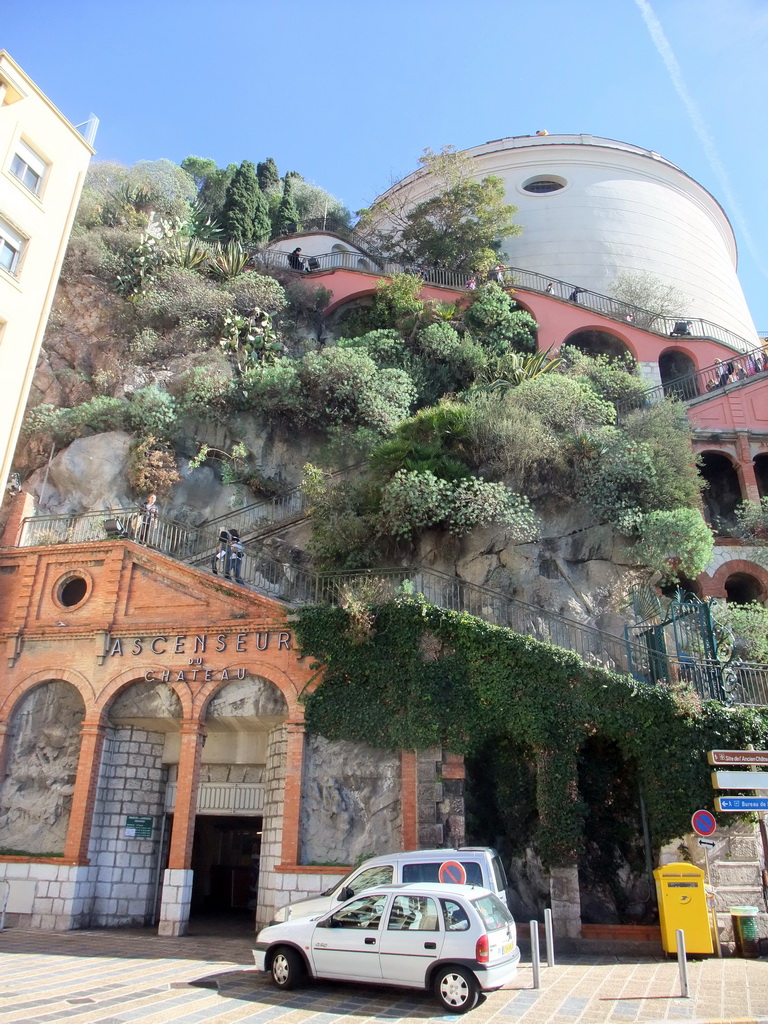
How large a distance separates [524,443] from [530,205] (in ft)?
71.4

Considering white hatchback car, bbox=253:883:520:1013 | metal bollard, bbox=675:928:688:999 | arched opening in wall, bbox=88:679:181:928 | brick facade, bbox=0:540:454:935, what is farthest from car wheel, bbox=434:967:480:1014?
arched opening in wall, bbox=88:679:181:928

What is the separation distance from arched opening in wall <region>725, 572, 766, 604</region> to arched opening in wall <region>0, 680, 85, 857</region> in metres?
16.6

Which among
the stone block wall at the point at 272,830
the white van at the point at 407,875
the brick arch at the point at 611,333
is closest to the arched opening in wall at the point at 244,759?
the stone block wall at the point at 272,830

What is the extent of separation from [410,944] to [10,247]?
15323 mm

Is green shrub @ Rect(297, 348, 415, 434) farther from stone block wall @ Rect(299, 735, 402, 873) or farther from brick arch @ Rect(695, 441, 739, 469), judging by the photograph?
stone block wall @ Rect(299, 735, 402, 873)

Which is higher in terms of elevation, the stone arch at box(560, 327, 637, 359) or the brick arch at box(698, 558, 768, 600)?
the stone arch at box(560, 327, 637, 359)

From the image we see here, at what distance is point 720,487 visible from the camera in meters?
23.7

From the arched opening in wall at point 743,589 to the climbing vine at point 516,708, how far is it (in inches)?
310

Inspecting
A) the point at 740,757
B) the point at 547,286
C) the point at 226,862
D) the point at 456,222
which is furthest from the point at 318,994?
the point at 456,222

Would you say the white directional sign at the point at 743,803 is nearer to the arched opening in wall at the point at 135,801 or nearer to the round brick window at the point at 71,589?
the arched opening in wall at the point at 135,801

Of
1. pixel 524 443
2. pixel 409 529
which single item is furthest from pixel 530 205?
pixel 409 529

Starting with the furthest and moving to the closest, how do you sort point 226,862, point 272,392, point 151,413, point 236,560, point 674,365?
point 674,365, point 272,392, point 151,413, point 226,862, point 236,560

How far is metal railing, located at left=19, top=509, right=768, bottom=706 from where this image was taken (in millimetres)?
14016

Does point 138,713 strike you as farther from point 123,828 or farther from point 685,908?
point 685,908
